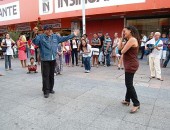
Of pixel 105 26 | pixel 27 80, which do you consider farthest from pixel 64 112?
pixel 105 26

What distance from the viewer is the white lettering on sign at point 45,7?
14.9 m

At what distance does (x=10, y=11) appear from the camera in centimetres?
1838

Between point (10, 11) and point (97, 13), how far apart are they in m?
9.67

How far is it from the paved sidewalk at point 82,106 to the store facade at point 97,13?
601 cm

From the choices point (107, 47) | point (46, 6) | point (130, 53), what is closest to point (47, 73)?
point (130, 53)

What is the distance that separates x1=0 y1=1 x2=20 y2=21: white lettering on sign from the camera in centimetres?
1769

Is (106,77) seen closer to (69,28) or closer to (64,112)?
(64,112)

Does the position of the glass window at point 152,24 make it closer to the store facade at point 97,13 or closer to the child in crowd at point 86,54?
the store facade at point 97,13

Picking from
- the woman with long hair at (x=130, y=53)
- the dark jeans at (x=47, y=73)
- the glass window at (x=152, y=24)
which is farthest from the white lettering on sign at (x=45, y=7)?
the woman with long hair at (x=130, y=53)

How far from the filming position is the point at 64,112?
13.9ft

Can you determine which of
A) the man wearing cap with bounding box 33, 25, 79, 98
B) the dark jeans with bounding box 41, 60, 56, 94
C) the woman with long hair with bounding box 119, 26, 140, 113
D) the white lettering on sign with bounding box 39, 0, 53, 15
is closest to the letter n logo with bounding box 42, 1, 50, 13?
the white lettering on sign with bounding box 39, 0, 53, 15

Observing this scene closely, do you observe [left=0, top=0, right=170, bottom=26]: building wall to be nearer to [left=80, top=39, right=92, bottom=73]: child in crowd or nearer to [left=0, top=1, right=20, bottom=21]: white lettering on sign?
[left=0, top=1, right=20, bottom=21]: white lettering on sign

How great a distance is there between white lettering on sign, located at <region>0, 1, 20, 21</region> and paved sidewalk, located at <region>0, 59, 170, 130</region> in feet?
41.1

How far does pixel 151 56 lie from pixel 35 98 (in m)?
4.34
